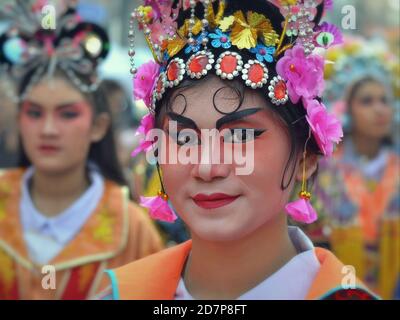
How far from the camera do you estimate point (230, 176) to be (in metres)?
2.22

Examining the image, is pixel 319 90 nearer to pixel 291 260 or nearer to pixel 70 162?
pixel 291 260

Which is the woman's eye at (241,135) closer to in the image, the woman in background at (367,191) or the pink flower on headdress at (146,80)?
the pink flower on headdress at (146,80)

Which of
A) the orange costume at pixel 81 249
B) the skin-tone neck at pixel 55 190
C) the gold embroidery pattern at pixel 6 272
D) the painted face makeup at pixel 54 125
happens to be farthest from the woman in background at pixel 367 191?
the gold embroidery pattern at pixel 6 272

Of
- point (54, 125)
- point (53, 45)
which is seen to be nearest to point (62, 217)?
point (54, 125)

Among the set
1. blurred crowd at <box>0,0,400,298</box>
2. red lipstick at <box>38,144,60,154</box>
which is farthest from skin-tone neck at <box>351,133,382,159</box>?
red lipstick at <box>38,144,60,154</box>

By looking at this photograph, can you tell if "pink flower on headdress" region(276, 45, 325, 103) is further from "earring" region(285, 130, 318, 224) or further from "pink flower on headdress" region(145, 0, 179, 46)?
"pink flower on headdress" region(145, 0, 179, 46)

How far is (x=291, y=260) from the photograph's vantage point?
238 centimetres

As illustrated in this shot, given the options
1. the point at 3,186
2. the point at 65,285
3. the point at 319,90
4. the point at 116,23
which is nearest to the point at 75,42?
the point at 3,186

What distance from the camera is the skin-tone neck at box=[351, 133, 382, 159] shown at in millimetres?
6496

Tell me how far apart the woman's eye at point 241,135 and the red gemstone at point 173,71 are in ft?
0.78

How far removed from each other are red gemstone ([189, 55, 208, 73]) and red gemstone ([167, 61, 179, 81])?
0.05m

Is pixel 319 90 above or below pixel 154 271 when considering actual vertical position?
above

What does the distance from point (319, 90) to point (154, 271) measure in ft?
2.47

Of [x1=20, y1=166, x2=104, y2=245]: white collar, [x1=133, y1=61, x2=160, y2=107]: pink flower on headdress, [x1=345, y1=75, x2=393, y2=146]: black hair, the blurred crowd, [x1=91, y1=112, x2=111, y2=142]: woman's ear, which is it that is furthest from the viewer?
[x1=345, y1=75, x2=393, y2=146]: black hair
